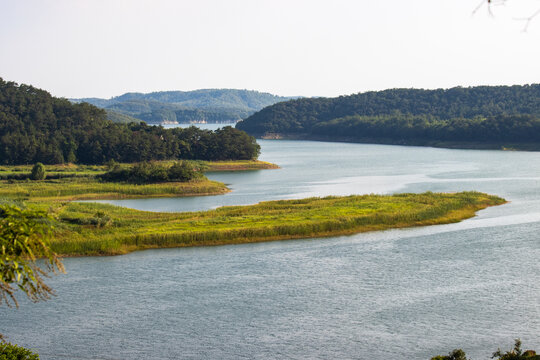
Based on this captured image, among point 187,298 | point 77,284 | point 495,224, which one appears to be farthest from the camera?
point 495,224

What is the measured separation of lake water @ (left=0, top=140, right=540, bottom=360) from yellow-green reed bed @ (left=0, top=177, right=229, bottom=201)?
120ft

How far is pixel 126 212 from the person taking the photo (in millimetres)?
63719

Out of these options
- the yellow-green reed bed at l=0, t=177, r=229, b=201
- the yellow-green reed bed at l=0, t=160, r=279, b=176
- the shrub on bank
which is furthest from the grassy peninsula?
the yellow-green reed bed at l=0, t=160, r=279, b=176

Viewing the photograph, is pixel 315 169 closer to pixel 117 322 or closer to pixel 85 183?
pixel 85 183

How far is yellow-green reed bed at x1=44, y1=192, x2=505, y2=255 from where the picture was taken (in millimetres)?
49312

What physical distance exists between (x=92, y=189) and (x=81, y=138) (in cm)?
4953

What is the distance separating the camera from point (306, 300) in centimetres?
3491

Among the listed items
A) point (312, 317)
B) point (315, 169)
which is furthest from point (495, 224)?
point (315, 169)

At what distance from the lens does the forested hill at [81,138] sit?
121 meters

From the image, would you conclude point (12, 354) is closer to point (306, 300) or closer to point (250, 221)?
point (306, 300)

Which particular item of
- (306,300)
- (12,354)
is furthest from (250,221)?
(12,354)

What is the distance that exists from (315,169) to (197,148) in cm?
2866

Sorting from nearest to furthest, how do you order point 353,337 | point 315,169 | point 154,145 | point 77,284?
point 353,337 → point 77,284 → point 315,169 → point 154,145

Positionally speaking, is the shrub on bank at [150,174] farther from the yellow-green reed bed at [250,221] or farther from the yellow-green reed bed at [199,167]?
the yellow-green reed bed at [250,221]
